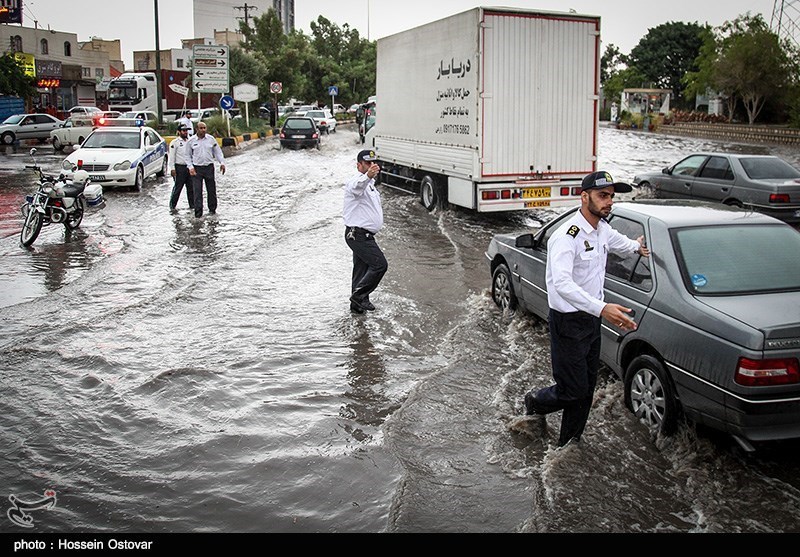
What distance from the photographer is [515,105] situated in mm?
13344

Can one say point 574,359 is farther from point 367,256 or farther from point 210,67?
point 210,67

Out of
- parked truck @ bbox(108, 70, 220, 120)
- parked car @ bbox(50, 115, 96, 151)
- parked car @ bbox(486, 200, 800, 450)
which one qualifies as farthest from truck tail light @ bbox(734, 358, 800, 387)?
parked truck @ bbox(108, 70, 220, 120)

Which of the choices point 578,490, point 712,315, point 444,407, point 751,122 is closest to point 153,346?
point 444,407

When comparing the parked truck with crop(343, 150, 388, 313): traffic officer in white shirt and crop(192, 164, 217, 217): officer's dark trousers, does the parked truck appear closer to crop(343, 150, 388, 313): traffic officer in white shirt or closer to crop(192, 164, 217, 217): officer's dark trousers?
crop(192, 164, 217, 217): officer's dark trousers

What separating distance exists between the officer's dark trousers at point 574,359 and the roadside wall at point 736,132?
40921 millimetres

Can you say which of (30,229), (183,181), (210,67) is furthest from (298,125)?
(30,229)

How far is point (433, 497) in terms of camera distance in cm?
454

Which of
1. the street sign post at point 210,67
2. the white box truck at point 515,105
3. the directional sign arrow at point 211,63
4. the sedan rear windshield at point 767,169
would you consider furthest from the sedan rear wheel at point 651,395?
the directional sign arrow at point 211,63

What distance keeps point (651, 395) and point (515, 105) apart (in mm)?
8934

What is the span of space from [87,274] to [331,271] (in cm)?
317

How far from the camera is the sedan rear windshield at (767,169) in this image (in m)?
13.6

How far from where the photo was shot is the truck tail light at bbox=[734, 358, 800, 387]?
439cm

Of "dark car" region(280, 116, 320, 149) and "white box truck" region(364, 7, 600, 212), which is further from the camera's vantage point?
"dark car" region(280, 116, 320, 149)
